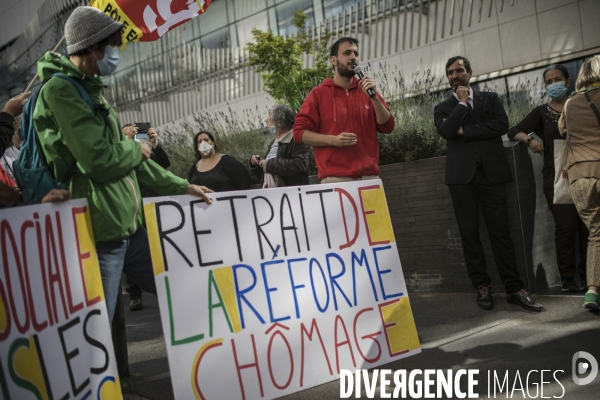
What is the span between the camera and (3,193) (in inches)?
163

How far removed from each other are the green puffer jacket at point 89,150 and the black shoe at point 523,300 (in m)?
3.54

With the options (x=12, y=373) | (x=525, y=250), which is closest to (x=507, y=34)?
(x=525, y=250)

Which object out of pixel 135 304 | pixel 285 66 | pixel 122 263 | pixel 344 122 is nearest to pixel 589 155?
pixel 344 122

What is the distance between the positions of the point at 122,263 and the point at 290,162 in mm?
3160

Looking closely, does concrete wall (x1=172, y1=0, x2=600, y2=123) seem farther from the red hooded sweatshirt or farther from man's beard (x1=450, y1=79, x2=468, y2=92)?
the red hooded sweatshirt

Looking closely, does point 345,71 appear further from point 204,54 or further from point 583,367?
point 204,54

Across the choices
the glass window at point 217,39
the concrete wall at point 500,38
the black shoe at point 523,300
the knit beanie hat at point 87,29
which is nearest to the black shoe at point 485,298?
the black shoe at point 523,300

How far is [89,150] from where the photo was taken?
12.2ft

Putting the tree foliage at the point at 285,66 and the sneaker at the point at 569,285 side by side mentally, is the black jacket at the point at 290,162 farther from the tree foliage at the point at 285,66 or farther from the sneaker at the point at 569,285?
the tree foliage at the point at 285,66

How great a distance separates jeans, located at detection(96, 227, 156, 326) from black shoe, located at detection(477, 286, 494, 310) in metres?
3.30

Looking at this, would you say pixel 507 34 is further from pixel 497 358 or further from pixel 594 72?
pixel 497 358

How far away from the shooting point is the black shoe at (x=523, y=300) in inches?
239

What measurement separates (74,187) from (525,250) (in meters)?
4.45

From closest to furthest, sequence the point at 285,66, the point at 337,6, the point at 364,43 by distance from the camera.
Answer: the point at 285,66 < the point at 364,43 < the point at 337,6
